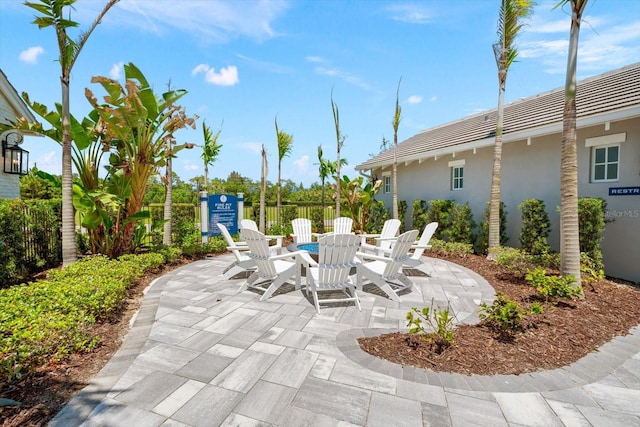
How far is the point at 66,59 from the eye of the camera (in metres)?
5.79

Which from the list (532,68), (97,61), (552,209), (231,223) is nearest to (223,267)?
(231,223)

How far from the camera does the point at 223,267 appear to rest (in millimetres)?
7625

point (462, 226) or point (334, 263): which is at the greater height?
point (462, 226)

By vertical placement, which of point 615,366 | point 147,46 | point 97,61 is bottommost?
point 615,366

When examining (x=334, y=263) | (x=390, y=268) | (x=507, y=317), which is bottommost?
(x=507, y=317)

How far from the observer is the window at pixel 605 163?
6.93 metres

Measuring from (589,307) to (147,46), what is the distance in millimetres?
10826

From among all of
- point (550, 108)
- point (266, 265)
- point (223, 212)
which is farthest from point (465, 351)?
point (550, 108)

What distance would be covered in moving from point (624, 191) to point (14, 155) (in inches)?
625

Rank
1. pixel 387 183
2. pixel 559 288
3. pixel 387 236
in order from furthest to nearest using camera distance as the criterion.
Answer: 1. pixel 387 183
2. pixel 387 236
3. pixel 559 288

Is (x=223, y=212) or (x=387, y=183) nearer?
(x=223, y=212)

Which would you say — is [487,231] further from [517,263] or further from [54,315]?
[54,315]

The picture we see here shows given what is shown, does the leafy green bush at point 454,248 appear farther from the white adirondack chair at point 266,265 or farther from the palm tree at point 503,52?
the white adirondack chair at point 266,265

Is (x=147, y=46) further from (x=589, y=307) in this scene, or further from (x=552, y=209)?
(x=552, y=209)
